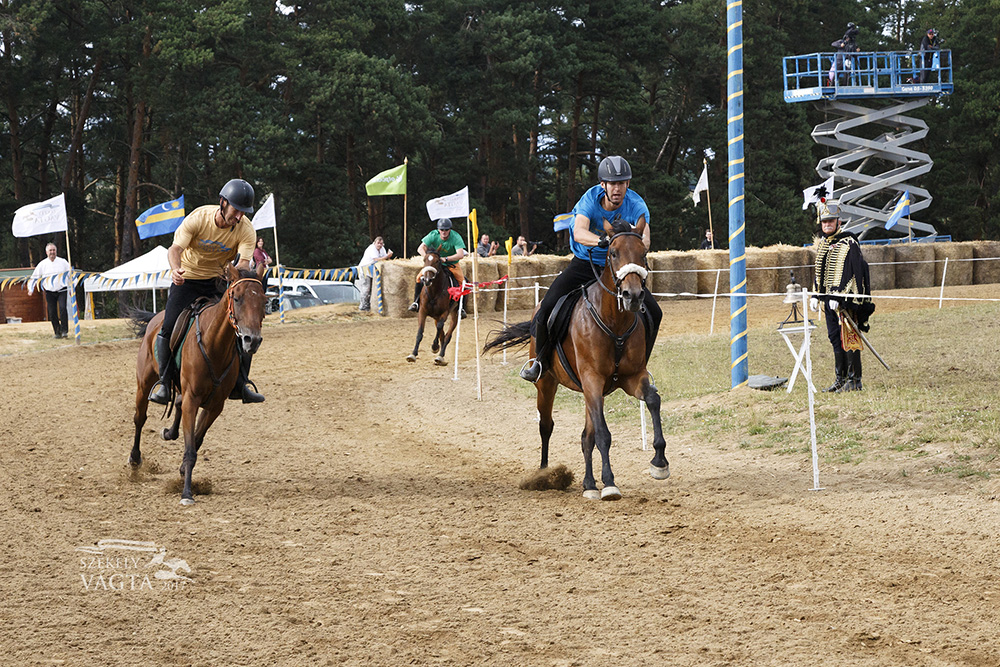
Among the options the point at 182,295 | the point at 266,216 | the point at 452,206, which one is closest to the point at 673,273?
the point at 266,216

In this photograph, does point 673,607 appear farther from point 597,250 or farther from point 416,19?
point 416,19

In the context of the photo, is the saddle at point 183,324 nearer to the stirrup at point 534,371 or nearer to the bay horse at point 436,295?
the stirrup at point 534,371

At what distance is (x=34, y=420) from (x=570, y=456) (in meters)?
7.37

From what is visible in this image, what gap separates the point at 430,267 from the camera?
18.5m

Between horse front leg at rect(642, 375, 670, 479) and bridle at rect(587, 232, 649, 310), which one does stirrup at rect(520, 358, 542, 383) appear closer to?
bridle at rect(587, 232, 649, 310)

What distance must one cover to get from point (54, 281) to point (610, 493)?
18491 mm

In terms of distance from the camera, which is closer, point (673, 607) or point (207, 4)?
point (673, 607)

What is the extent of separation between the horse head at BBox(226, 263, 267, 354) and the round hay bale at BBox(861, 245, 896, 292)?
2913 cm

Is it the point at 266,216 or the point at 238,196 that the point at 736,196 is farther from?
the point at 266,216

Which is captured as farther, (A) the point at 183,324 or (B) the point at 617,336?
(A) the point at 183,324

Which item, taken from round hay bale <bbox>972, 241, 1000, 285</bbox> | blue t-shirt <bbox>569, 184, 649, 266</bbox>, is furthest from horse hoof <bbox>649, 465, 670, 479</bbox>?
round hay bale <bbox>972, 241, 1000, 285</bbox>

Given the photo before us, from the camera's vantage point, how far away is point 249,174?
135 ft

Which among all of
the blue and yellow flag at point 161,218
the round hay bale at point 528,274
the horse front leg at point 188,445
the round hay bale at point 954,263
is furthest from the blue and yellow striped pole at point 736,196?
the round hay bale at point 954,263

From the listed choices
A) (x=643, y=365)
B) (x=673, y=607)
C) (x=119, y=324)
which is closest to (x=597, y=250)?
(x=643, y=365)
